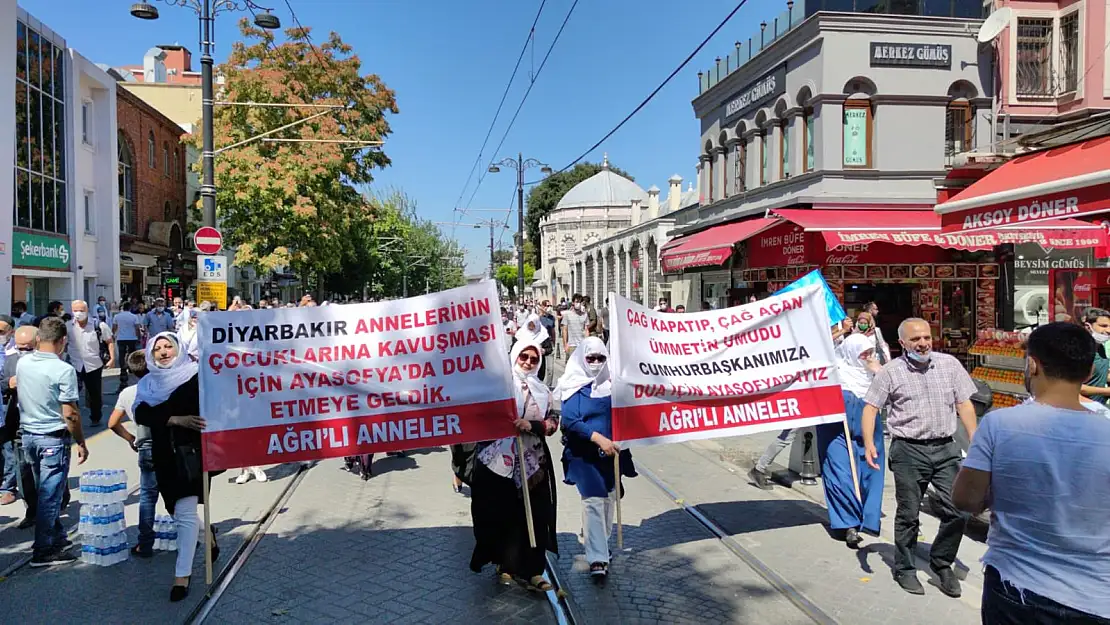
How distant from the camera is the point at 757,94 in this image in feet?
68.6

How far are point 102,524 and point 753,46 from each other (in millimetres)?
19764

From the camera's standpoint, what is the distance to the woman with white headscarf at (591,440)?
5316mm

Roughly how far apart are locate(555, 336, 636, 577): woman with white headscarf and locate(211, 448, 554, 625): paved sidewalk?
22.3 inches

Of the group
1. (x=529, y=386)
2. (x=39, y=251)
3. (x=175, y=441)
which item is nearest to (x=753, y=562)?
(x=529, y=386)

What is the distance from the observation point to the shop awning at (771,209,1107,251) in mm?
9781

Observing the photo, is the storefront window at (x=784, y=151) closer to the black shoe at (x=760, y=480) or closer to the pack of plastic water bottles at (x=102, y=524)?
the black shoe at (x=760, y=480)

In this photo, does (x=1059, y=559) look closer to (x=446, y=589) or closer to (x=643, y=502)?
(x=446, y=589)

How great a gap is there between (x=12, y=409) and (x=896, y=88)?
1766 cm

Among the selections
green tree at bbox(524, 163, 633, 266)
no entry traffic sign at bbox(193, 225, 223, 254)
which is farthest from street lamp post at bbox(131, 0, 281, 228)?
green tree at bbox(524, 163, 633, 266)

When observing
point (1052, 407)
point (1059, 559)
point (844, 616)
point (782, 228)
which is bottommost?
point (844, 616)

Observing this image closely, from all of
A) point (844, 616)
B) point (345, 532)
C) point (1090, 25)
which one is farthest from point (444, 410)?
point (1090, 25)

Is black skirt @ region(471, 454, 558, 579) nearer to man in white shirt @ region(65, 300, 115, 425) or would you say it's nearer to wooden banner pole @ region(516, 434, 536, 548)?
wooden banner pole @ region(516, 434, 536, 548)

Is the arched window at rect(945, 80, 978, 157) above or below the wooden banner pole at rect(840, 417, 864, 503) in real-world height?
above

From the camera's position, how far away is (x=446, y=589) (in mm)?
5168
